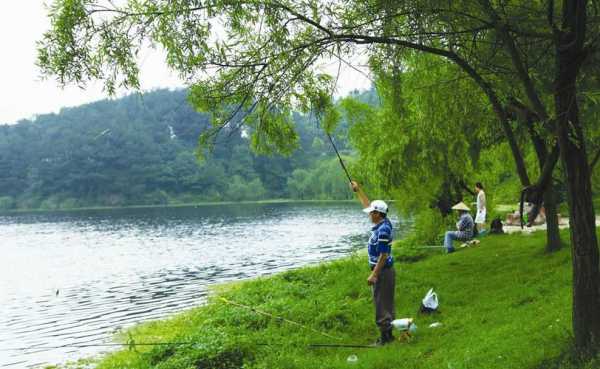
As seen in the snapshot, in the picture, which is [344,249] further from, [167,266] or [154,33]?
[154,33]

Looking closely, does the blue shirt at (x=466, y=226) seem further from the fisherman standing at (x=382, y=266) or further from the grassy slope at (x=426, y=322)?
the fisherman standing at (x=382, y=266)

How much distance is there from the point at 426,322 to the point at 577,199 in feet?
14.4

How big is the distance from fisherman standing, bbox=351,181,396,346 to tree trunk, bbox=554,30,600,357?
2.78 m

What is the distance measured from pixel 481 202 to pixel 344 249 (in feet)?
61.2

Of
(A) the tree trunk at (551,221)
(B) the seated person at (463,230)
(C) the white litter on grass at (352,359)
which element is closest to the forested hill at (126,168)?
(B) the seated person at (463,230)

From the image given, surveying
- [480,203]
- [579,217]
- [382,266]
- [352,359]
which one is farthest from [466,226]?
[579,217]

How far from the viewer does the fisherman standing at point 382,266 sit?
900 centimetres

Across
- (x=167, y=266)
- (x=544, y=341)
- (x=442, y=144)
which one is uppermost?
(x=442, y=144)

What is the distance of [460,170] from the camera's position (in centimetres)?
2111

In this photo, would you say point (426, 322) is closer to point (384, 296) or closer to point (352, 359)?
point (384, 296)

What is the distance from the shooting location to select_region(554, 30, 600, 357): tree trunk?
280 inches

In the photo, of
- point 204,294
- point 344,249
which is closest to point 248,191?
point 344,249

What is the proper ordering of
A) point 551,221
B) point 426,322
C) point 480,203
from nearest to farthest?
1. point 426,322
2. point 551,221
3. point 480,203

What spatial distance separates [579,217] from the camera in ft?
23.8
